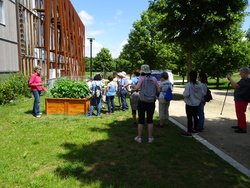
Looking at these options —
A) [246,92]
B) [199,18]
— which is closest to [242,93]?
[246,92]

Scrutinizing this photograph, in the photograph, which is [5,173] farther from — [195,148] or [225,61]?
[225,61]

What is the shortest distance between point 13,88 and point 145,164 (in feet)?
30.8

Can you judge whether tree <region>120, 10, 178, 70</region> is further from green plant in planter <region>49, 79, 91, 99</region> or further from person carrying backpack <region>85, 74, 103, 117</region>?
person carrying backpack <region>85, 74, 103, 117</region>

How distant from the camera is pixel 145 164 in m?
3.97

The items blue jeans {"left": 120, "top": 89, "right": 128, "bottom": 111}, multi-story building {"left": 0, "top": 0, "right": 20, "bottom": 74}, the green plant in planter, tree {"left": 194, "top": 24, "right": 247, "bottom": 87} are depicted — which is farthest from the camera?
tree {"left": 194, "top": 24, "right": 247, "bottom": 87}

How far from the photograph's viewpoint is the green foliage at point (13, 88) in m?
10.0

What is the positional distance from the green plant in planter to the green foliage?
3039 mm

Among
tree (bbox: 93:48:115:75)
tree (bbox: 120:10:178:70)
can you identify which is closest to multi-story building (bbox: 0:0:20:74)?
tree (bbox: 120:10:178:70)

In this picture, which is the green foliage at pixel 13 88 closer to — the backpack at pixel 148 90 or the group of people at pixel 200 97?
the backpack at pixel 148 90

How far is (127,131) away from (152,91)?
1.64 metres

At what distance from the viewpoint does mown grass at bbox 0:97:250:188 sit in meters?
3.35

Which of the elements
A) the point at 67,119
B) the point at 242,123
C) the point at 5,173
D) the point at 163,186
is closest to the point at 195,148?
the point at 163,186

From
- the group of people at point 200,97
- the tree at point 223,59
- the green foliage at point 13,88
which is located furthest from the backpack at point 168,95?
the tree at point 223,59

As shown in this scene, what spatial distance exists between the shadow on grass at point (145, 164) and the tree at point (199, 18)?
9.26 metres
